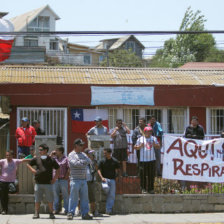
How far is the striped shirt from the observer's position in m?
12.3

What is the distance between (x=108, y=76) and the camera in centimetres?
1969

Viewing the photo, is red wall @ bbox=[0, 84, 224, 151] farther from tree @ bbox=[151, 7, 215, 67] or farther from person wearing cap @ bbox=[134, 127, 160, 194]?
tree @ bbox=[151, 7, 215, 67]

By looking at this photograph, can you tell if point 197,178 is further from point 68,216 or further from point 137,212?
point 68,216

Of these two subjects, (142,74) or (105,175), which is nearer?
(105,175)

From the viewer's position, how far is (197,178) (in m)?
13.9

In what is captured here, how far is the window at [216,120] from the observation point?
1878 cm

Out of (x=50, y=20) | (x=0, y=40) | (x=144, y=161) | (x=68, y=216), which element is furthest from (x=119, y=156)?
(x=50, y=20)

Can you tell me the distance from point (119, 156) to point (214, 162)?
105 inches

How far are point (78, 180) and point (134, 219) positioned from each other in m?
1.60

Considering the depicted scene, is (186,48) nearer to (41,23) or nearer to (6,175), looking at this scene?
(41,23)

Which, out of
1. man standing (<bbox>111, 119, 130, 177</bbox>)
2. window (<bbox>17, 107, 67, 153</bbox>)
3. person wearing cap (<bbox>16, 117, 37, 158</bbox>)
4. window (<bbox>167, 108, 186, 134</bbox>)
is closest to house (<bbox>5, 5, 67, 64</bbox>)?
window (<bbox>167, 108, 186, 134</bbox>)

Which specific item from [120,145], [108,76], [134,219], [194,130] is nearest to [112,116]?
[108,76]

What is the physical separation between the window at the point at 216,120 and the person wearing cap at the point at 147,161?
546 cm

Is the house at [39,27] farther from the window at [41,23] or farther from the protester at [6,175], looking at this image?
the protester at [6,175]
